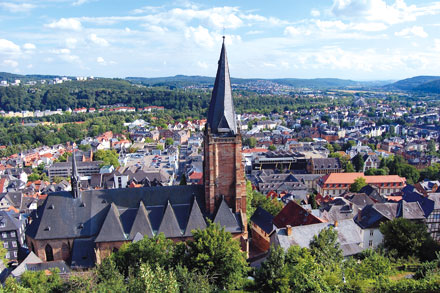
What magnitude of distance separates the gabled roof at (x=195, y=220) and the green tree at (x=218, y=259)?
6734 millimetres

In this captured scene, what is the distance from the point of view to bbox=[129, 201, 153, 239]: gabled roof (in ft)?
128

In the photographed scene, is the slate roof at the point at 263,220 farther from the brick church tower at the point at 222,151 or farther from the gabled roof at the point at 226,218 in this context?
the gabled roof at the point at 226,218

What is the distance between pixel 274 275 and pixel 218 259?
224 inches

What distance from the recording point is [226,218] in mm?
39844

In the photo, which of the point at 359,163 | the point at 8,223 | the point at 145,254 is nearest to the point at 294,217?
the point at 145,254

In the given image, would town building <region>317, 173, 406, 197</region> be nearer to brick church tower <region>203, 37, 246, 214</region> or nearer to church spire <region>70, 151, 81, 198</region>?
brick church tower <region>203, 37, 246, 214</region>

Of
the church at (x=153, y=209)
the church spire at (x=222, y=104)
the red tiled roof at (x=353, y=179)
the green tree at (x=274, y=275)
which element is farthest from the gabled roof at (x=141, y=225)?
the red tiled roof at (x=353, y=179)

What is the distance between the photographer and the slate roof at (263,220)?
47.2m

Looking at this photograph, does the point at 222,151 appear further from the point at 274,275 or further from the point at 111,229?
the point at 274,275

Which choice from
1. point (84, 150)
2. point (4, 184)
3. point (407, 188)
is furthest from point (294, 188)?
point (84, 150)

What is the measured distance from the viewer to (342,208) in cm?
5884

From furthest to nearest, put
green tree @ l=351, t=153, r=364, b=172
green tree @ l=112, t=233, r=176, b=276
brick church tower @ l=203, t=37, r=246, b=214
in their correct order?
1. green tree @ l=351, t=153, r=364, b=172
2. brick church tower @ l=203, t=37, r=246, b=214
3. green tree @ l=112, t=233, r=176, b=276

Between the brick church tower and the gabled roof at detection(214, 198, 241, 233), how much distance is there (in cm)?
68

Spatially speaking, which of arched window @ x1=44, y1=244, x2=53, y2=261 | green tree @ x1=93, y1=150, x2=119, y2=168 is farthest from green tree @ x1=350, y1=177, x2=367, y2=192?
green tree @ x1=93, y1=150, x2=119, y2=168
